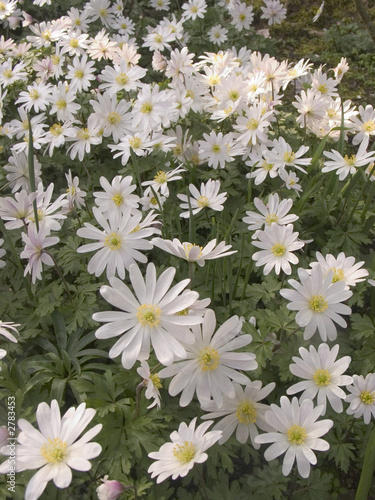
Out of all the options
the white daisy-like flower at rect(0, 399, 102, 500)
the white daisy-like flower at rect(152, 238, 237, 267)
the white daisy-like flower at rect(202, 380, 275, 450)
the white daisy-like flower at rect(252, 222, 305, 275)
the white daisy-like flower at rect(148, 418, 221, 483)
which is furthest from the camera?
the white daisy-like flower at rect(252, 222, 305, 275)

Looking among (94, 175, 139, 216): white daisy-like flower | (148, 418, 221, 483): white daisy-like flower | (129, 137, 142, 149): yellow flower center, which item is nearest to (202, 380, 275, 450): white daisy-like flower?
(148, 418, 221, 483): white daisy-like flower

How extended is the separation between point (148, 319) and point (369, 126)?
224 cm

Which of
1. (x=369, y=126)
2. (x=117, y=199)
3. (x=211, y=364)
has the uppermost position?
(x=369, y=126)

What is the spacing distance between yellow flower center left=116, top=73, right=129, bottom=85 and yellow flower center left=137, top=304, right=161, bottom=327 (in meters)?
2.31

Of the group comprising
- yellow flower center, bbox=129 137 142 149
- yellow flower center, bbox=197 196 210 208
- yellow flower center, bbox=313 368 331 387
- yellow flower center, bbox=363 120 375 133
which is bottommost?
yellow flower center, bbox=313 368 331 387

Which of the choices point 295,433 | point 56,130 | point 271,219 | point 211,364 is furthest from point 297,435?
→ point 56,130

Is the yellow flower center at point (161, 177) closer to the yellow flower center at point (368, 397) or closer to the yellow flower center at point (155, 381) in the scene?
the yellow flower center at point (155, 381)

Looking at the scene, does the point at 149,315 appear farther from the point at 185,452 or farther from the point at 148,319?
the point at 185,452

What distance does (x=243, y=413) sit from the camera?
1.76m

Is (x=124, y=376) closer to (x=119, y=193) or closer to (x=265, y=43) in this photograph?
(x=119, y=193)

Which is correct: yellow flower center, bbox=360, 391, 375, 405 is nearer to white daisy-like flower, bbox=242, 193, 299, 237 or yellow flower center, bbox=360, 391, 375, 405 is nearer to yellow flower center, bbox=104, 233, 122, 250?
white daisy-like flower, bbox=242, 193, 299, 237

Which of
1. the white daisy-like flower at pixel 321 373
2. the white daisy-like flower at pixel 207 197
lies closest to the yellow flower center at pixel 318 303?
the white daisy-like flower at pixel 321 373

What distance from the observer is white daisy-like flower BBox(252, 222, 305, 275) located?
7.10ft

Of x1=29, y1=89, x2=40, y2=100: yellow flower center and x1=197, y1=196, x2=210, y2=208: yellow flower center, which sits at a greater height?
x1=29, y1=89, x2=40, y2=100: yellow flower center
